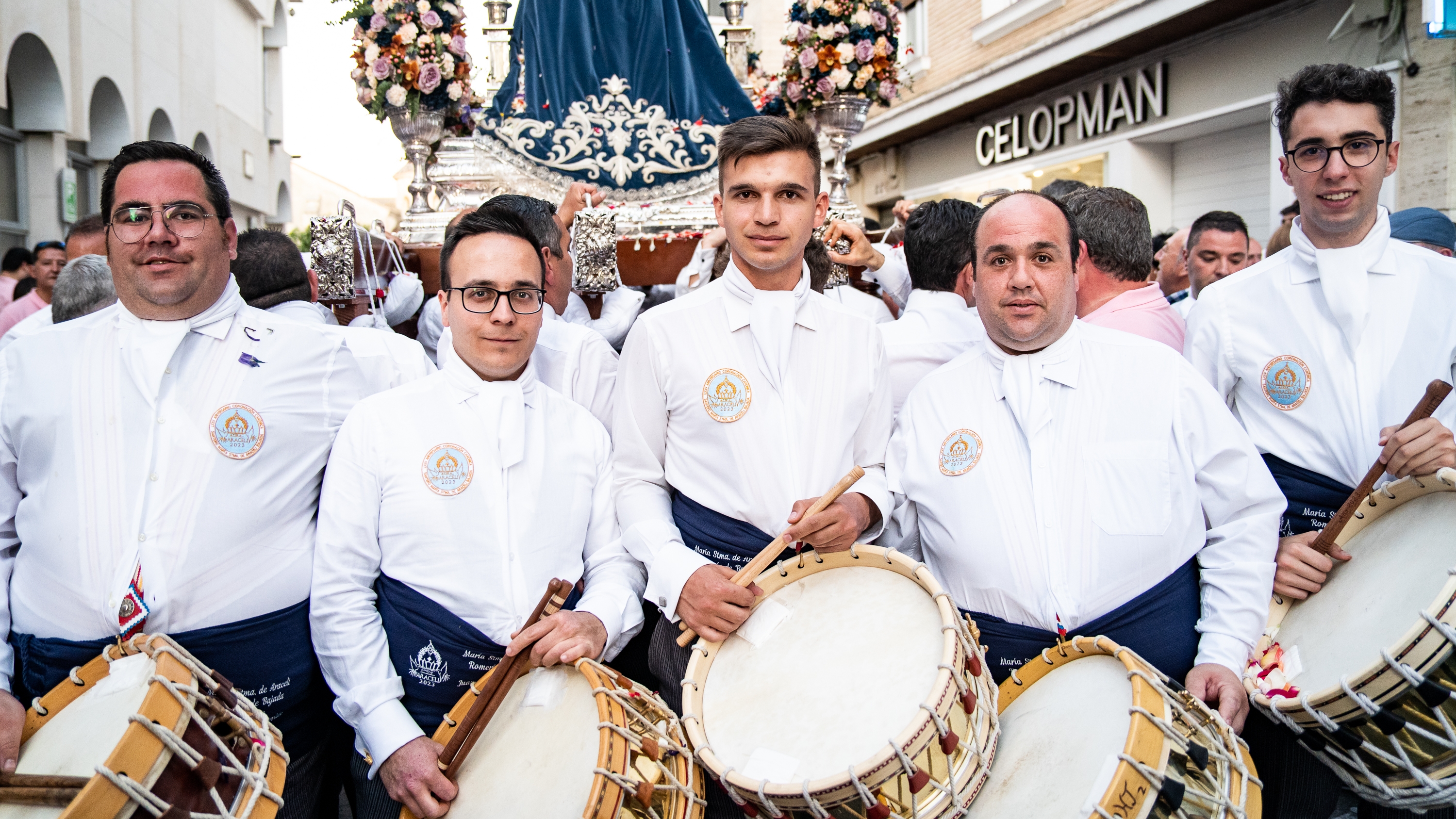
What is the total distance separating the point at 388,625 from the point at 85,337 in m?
1.02

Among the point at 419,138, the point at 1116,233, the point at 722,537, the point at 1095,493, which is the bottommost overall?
the point at 722,537

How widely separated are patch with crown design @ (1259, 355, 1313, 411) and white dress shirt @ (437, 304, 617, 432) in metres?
1.92

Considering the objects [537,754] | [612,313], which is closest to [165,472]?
[537,754]

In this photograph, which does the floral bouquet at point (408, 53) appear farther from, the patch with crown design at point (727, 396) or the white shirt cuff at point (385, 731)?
the white shirt cuff at point (385, 731)

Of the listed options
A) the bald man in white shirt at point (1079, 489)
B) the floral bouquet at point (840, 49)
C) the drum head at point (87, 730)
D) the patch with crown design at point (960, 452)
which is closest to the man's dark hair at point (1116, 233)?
the bald man in white shirt at point (1079, 489)

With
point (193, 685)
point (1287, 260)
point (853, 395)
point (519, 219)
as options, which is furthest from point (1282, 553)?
point (193, 685)

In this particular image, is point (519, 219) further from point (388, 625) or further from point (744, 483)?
point (388, 625)

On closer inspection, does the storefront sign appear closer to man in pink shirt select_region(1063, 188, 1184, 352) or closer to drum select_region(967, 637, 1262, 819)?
man in pink shirt select_region(1063, 188, 1184, 352)

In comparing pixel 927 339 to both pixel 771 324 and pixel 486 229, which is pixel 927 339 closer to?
pixel 771 324

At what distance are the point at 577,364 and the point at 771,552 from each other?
49.2 inches

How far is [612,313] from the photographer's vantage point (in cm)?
430

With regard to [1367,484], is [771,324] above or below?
above

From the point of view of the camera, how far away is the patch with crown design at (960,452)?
2420mm

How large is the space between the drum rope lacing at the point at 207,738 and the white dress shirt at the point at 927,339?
6.76 feet
